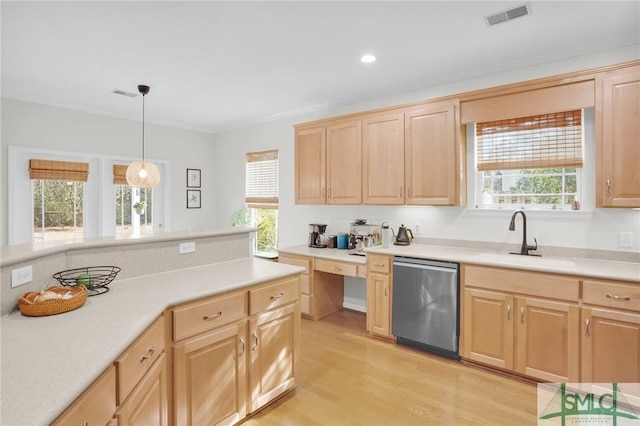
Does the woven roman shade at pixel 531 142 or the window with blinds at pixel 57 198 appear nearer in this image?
the woven roman shade at pixel 531 142

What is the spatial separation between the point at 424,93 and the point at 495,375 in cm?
275

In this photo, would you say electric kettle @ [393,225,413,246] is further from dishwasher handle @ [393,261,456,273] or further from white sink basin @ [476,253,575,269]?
white sink basin @ [476,253,575,269]

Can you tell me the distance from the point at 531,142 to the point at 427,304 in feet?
5.81

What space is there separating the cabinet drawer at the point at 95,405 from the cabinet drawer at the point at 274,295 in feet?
3.21

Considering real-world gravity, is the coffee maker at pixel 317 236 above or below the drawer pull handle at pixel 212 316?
above

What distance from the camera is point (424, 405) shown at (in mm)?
2416

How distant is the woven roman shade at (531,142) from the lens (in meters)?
2.99

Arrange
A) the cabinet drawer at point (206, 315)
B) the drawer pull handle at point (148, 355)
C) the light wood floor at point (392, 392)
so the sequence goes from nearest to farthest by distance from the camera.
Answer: the drawer pull handle at point (148, 355) < the cabinet drawer at point (206, 315) < the light wood floor at point (392, 392)

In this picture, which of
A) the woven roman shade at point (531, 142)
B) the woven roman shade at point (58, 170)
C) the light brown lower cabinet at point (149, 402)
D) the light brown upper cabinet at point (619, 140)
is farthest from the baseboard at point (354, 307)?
the woven roman shade at point (58, 170)

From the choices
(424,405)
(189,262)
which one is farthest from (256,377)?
(424,405)

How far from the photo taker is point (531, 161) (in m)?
3.19

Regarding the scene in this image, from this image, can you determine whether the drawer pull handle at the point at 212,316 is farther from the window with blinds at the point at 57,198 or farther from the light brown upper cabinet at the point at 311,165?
the window with blinds at the point at 57,198

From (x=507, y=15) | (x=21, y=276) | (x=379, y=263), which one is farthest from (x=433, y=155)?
(x=21, y=276)

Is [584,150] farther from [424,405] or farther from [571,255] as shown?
[424,405]
